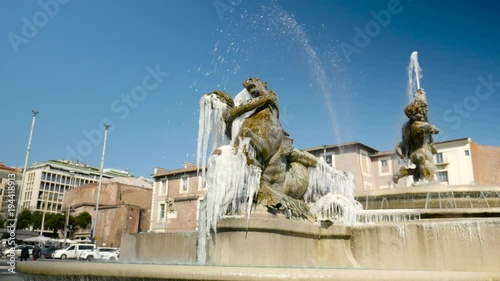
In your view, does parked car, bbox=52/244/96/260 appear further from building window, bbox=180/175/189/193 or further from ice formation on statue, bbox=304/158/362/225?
ice formation on statue, bbox=304/158/362/225

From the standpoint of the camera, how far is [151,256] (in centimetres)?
618

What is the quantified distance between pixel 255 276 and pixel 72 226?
60.0 metres

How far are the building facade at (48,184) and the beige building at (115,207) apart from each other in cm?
1393

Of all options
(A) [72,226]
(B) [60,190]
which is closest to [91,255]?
(A) [72,226]

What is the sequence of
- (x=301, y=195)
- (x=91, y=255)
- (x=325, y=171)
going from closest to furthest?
(x=301, y=195), (x=325, y=171), (x=91, y=255)

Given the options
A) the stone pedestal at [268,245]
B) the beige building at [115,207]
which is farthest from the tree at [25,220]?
the stone pedestal at [268,245]

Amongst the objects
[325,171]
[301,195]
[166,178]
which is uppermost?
[166,178]

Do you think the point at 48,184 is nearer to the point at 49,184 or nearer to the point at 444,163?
the point at 49,184

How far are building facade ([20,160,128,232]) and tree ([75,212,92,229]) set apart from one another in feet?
77.4

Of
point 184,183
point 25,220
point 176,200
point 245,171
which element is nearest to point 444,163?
point 184,183

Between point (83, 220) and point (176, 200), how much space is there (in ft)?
61.0

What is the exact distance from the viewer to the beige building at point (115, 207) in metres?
51.0

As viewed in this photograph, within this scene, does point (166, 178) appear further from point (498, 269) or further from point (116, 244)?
point (498, 269)

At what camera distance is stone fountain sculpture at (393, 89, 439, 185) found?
952 cm
